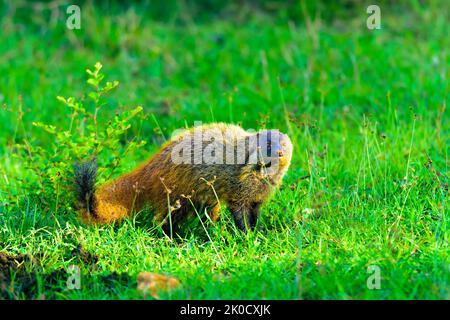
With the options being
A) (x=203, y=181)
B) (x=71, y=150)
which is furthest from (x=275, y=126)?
(x=71, y=150)

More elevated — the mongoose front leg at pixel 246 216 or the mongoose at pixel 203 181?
the mongoose at pixel 203 181

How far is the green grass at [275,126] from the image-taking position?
356 centimetres

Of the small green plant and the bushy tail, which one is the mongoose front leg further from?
the bushy tail

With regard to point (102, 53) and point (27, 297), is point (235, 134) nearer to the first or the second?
point (27, 297)

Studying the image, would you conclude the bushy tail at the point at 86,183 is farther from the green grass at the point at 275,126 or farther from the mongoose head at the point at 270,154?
the mongoose head at the point at 270,154

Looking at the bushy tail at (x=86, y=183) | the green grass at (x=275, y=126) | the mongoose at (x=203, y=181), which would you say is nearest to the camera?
the green grass at (x=275, y=126)

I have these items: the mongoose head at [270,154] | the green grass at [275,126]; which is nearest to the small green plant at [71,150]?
the green grass at [275,126]

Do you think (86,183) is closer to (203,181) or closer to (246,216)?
(203,181)

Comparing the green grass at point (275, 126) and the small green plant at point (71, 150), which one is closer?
the green grass at point (275, 126)

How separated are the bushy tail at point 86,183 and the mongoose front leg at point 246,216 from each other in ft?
2.65

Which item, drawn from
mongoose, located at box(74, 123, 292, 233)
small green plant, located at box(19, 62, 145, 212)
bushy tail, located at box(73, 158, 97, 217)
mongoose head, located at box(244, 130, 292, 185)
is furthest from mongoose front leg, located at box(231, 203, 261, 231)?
bushy tail, located at box(73, 158, 97, 217)
